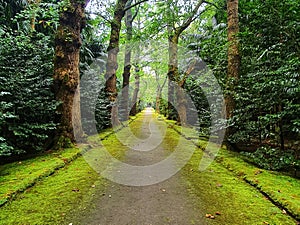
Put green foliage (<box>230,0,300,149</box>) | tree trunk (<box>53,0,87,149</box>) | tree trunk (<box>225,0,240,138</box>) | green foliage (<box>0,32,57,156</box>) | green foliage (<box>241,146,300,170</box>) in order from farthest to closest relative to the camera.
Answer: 1. tree trunk (<box>53,0,87,149</box>)
2. tree trunk (<box>225,0,240,138</box>)
3. green foliage (<box>0,32,57,156</box>)
4. green foliage (<box>230,0,300,149</box>)
5. green foliage (<box>241,146,300,170</box>)

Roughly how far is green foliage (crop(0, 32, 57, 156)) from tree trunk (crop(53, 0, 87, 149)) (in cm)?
25

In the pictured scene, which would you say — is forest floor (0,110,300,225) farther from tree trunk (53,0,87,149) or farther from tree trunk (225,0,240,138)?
tree trunk (225,0,240,138)

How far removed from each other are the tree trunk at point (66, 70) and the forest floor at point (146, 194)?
103cm

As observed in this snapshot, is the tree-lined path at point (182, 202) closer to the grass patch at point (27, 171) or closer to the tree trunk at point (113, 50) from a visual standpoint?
the grass patch at point (27, 171)

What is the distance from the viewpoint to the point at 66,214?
2.49m

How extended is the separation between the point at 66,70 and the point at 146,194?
413 centimetres

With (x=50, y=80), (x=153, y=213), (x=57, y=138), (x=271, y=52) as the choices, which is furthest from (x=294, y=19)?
(x=57, y=138)

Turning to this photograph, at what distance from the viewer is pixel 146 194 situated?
3.09m

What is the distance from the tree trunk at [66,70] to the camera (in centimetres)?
579

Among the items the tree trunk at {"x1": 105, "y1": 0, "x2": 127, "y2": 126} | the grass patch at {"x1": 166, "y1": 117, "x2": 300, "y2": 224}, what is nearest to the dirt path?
the grass patch at {"x1": 166, "y1": 117, "x2": 300, "y2": 224}

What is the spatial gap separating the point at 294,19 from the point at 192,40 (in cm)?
739

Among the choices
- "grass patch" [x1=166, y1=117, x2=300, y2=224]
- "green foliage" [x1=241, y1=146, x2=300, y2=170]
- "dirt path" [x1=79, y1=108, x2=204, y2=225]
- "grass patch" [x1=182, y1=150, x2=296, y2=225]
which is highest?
"green foliage" [x1=241, y1=146, x2=300, y2=170]

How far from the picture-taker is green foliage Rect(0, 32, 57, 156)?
449cm

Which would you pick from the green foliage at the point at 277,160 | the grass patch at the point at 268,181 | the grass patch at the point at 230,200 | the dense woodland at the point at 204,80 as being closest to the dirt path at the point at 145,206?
the grass patch at the point at 230,200
